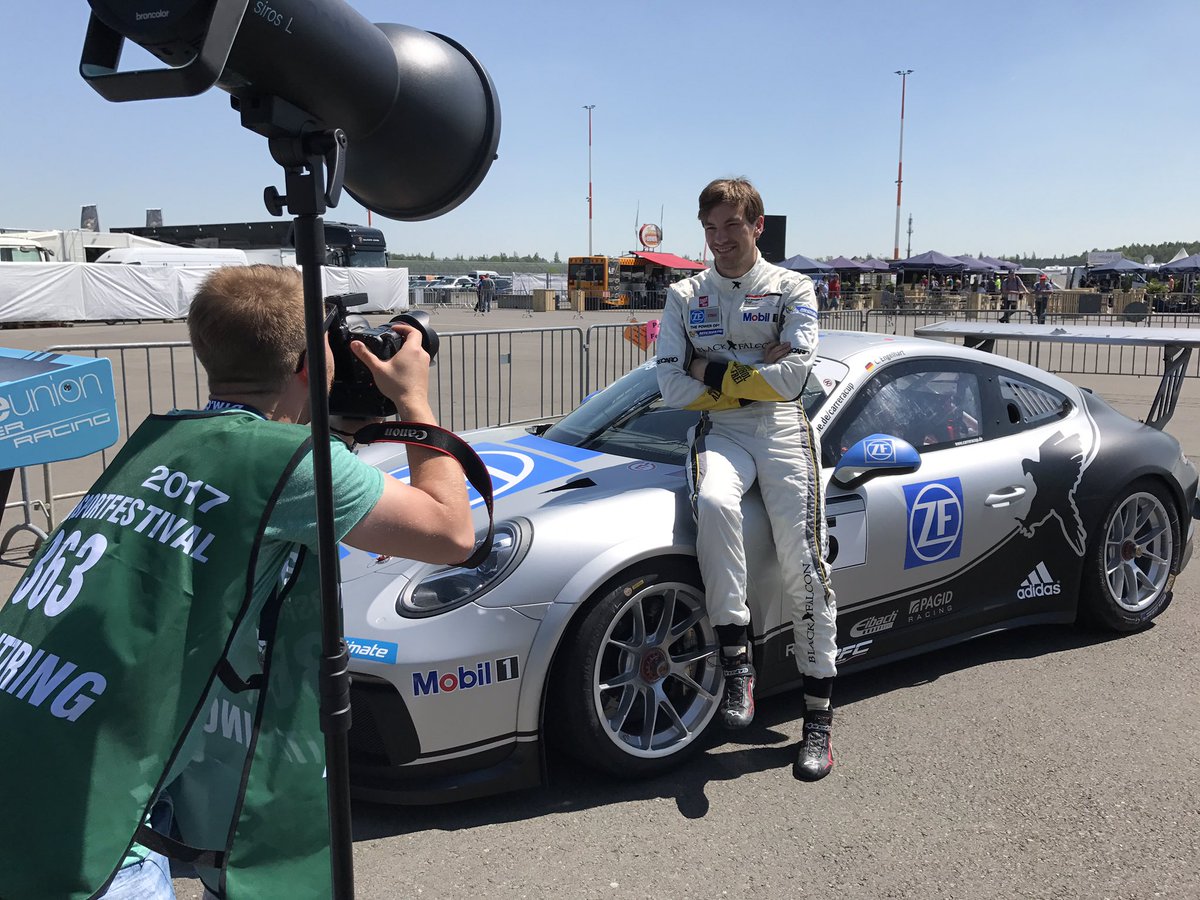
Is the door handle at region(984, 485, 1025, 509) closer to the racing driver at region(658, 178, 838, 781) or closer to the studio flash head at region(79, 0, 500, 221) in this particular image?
the racing driver at region(658, 178, 838, 781)

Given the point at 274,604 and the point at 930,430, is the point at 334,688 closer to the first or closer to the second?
the point at 274,604

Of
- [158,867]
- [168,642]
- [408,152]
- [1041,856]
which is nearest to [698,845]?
[1041,856]

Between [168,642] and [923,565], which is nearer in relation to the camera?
[168,642]

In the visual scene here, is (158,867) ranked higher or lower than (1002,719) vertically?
higher

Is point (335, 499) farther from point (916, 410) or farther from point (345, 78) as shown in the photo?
point (916, 410)

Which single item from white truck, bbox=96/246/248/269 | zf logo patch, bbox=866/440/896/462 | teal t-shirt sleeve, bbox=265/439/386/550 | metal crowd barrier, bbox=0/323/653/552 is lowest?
metal crowd barrier, bbox=0/323/653/552

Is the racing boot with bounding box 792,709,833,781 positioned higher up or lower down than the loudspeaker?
lower down

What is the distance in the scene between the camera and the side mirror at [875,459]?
3.60 meters


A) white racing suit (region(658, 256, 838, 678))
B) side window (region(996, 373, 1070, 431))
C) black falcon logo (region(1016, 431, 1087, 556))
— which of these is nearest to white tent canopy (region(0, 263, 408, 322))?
side window (region(996, 373, 1070, 431))

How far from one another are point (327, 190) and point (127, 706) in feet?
2.56

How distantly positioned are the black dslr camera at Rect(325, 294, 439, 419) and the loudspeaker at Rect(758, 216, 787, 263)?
5.60 meters

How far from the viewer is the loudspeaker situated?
7.21 meters

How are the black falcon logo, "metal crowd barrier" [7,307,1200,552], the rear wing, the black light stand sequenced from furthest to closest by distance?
"metal crowd barrier" [7,307,1200,552] < the rear wing < the black falcon logo < the black light stand

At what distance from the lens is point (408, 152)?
1.61m
